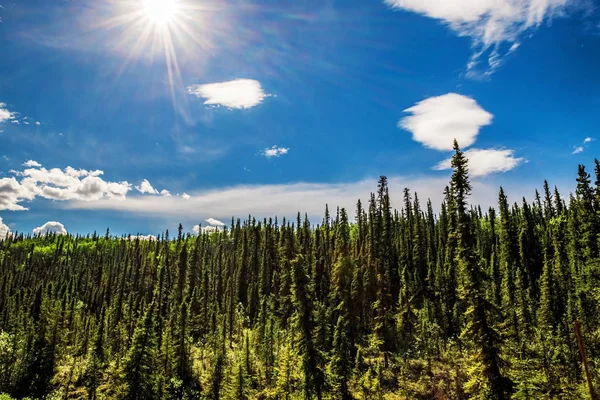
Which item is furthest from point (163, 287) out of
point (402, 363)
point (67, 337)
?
point (402, 363)

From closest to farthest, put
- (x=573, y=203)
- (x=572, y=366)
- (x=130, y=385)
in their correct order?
(x=130, y=385) < (x=572, y=366) < (x=573, y=203)

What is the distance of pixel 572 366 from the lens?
50.9 m

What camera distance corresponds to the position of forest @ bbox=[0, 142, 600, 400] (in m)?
35.5

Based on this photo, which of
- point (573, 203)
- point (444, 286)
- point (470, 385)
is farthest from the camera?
point (573, 203)

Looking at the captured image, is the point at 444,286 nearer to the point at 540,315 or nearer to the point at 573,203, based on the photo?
the point at 540,315

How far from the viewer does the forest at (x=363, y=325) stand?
35500 mm

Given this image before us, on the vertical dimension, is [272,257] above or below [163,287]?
above

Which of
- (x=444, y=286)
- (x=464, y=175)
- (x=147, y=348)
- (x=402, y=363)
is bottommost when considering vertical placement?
(x=402, y=363)

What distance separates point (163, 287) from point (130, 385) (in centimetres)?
6526

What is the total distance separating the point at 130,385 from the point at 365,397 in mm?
28055

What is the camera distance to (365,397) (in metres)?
48.5

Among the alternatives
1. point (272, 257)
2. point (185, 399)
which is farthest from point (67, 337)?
point (272, 257)

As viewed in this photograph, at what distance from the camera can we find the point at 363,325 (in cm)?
7750

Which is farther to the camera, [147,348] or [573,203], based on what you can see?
[573,203]
